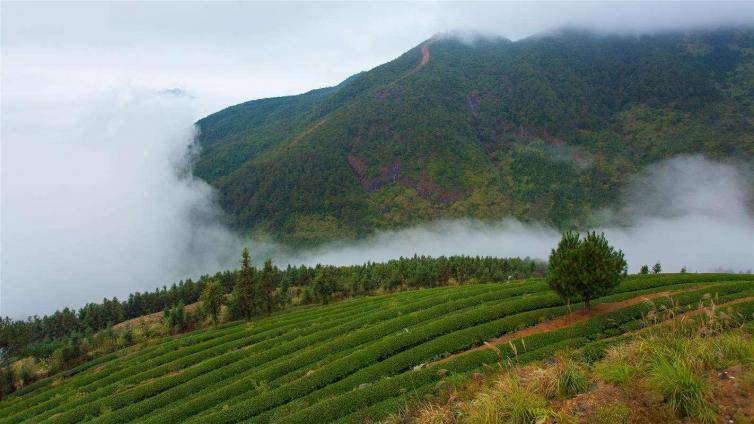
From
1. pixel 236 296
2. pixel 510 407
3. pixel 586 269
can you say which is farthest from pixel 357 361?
pixel 236 296

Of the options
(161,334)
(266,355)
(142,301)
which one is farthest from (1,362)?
(142,301)

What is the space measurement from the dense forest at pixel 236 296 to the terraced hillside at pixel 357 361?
29520mm

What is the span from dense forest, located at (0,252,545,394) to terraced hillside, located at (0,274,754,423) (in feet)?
96.9

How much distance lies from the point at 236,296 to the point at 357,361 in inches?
2277

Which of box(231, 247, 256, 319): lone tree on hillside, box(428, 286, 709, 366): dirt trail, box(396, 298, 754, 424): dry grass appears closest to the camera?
box(396, 298, 754, 424): dry grass

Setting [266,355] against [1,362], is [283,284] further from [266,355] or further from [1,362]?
[266,355]

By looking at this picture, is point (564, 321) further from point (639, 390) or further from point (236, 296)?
point (236, 296)

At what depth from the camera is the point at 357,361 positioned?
110 feet

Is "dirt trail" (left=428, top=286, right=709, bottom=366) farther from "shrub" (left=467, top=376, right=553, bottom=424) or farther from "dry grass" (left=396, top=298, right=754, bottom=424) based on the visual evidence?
"shrub" (left=467, top=376, right=553, bottom=424)

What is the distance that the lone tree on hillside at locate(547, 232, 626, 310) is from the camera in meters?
30.9

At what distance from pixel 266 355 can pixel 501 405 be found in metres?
36.3

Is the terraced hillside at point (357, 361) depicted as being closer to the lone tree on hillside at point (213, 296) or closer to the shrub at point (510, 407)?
the shrub at point (510, 407)

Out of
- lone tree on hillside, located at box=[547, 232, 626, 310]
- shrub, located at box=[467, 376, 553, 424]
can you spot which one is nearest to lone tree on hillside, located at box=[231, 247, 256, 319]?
lone tree on hillside, located at box=[547, 232, 626, 310]

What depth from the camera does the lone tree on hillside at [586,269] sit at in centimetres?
3089
